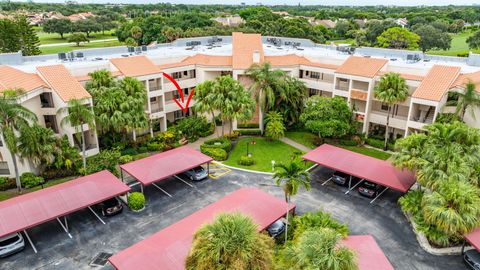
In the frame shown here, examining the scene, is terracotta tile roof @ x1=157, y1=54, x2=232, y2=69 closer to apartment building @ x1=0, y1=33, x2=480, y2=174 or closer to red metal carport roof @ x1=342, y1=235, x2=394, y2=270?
apartment building @ x1=0, y1=33, x2=480, y2=174

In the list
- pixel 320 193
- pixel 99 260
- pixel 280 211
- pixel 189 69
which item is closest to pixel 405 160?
pixel 320 193

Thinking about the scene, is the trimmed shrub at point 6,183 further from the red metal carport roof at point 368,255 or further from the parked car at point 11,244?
the red metal carport roof at point 368,255

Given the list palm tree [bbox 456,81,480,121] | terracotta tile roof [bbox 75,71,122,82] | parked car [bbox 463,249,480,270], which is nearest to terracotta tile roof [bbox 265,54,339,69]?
palm tree [bbox 456,81,480,121]

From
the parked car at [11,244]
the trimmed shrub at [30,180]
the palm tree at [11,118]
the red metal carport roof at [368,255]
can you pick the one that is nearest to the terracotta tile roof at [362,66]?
the red metal carport roof at [368,255]

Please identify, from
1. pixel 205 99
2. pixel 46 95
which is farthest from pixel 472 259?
pixel 46 95

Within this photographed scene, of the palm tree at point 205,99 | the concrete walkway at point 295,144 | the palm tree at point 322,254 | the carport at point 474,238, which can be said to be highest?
the palm tree at point 205,99

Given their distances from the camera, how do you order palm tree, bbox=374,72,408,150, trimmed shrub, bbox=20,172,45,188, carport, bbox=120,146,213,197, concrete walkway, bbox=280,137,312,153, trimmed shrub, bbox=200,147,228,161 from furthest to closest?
1. concrete walkway, bbox=280,137,312,153
2. trimmed shrub, bbox=200,147,228,161
3. palm tree, bbox=374,72,408,150
4. trimmed shrub, bbox=20,172,45,188
5. carport, bbox=120,146,213,197

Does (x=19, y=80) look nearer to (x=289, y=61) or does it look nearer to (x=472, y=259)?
(x=289, y=61)
